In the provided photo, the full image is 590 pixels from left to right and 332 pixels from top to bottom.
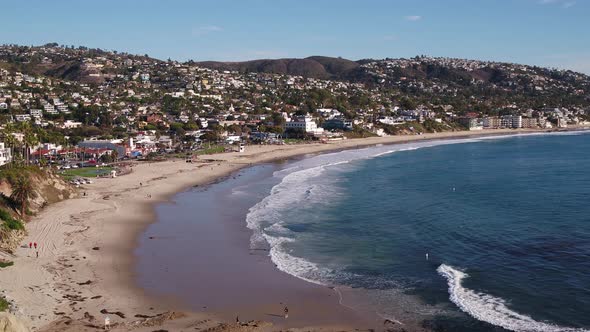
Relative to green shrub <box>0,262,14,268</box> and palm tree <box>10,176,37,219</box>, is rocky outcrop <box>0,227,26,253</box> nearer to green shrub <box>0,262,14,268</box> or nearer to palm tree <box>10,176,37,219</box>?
green shrub <box>0,262,14,268</box>

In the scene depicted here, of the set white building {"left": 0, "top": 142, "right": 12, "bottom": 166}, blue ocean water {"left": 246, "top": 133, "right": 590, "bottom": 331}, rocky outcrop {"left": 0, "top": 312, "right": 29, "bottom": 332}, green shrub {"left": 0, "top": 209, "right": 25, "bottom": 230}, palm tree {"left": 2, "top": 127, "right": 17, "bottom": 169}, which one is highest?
palm tree {"left": 2, "top": 127, "right": 17, "bottom": 169}

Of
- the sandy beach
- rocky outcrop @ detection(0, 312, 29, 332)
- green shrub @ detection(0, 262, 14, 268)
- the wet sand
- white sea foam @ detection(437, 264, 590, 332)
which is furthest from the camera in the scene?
green shrub @ detection(0, 262, 14, 268)

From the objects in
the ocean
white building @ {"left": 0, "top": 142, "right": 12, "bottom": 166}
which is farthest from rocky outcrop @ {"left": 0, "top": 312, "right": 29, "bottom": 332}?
white building @ {"left": 0, "top": 142, "right": 12, "bottom": 166}

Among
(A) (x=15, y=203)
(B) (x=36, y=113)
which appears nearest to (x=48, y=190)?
(A) (x=15, y=203)

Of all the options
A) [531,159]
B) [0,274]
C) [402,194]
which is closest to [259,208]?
[402,194]

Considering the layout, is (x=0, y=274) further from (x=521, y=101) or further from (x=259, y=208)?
(x=521, y=101)

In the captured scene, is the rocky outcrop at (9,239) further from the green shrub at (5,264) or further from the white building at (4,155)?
the white building at (4,155)

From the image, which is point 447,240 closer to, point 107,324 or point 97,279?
point 97,279
